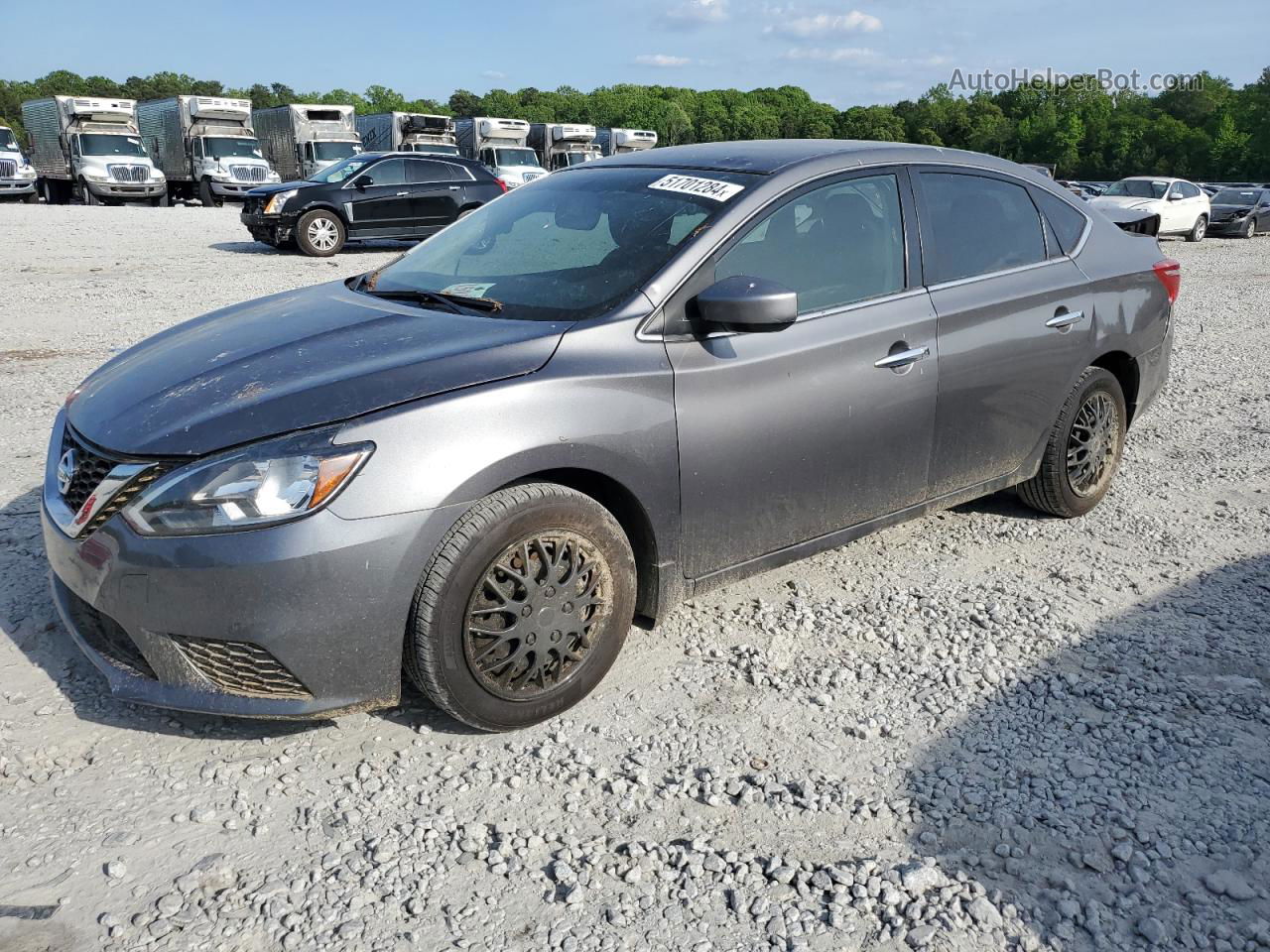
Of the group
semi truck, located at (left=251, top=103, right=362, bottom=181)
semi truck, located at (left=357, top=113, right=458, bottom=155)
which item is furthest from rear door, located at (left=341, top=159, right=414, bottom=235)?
semi truck, located at (left=357, top=113, right=458, bottom=155)

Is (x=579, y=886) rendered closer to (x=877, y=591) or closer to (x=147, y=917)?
(x=147, y=917)

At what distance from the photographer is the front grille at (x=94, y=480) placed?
108 inches

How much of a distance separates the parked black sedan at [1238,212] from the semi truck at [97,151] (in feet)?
96.8

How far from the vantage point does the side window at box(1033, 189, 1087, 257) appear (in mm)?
4617

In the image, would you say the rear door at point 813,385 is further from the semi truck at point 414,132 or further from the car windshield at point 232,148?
the car windshield at point 232,148

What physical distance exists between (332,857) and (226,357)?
5.17 feet

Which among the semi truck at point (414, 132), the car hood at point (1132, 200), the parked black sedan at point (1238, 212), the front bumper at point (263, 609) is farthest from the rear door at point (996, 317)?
the semi truck at point (414, 132)

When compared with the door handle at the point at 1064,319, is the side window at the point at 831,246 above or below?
above

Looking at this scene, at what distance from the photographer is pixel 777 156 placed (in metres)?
3.85

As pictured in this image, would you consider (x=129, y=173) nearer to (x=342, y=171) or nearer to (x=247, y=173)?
(x=247, y=173)

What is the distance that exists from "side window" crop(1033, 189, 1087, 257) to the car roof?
38 centimetres

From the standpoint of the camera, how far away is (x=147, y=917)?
7.60 feet

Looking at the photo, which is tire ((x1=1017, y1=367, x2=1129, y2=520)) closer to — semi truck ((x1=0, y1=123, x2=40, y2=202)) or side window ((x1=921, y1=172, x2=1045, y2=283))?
side window ((x1=921, y1=172, x2=1045, y2=283))

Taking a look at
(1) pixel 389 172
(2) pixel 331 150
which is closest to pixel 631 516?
(1) pixel 389 172
